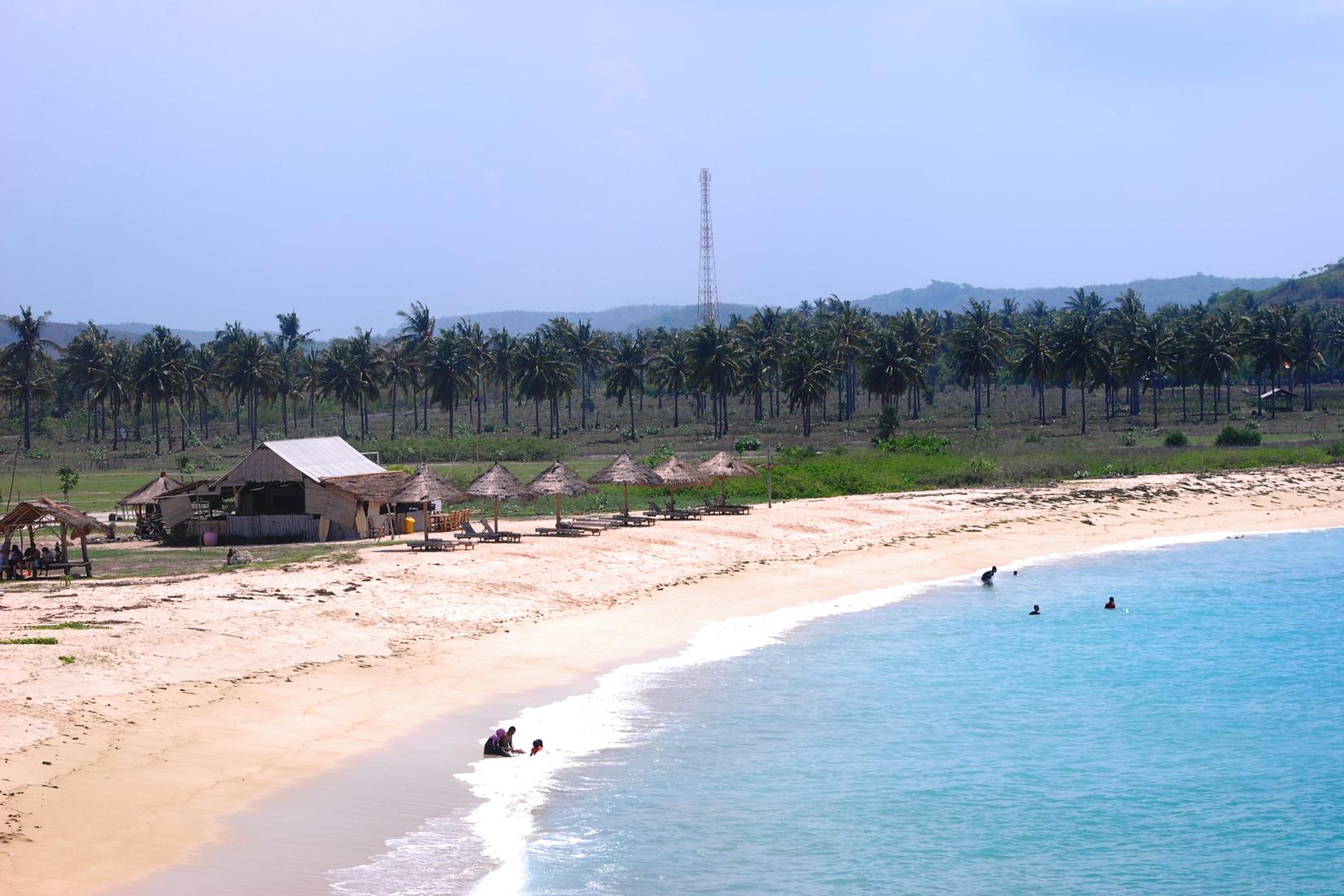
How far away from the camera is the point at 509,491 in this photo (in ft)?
113

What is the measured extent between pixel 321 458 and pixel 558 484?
7.41 meters

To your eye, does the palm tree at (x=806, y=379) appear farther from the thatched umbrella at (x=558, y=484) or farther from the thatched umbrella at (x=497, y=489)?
the thatched umbrella at (x=497, y=489)

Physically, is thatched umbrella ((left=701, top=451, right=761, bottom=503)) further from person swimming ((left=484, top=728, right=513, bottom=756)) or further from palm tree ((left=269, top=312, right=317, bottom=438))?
palm tree ((left=269, top=312, right=317, bottom=438))

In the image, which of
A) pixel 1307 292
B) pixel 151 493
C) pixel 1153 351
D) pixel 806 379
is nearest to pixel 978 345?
pixel 1153 351

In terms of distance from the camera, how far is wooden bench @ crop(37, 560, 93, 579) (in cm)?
2744

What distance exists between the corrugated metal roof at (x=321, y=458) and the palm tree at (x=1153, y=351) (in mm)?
59280

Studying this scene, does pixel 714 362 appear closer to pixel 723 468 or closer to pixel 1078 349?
pixel 1078 349

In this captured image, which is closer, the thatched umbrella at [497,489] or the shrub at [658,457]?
the thatched umbrella at [497,489]

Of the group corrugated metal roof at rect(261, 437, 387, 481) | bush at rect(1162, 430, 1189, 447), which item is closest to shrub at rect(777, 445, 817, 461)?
bush at rect(1162, 430, 1189, 447)

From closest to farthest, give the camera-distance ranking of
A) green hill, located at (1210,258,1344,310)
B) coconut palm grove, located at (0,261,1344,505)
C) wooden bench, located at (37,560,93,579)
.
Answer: wooden bench, located at (37,560,93,579) → coconut palm grove, located at (0,261,1344,505) → green hill, located at (1210,258,1344,310)

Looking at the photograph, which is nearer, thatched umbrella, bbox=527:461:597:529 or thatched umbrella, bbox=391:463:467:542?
thatched umbrella, bbox=391:463:467:542

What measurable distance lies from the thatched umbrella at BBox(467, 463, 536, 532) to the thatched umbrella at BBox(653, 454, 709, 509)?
4851mm

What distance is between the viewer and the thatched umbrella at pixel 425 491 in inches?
1331

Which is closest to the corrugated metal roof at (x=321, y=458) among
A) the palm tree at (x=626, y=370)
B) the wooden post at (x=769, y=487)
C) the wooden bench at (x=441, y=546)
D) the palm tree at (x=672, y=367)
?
the wooden bench at (x=441, y=546)
